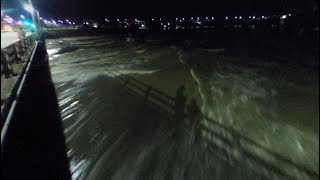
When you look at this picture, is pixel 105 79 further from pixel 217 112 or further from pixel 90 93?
pixel 217 112

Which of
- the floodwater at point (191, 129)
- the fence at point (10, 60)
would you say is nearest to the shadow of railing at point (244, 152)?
the floodwater at point (191, 129)

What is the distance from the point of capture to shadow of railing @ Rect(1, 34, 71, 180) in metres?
6.05

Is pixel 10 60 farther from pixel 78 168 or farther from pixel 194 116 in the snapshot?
pixel 194 116

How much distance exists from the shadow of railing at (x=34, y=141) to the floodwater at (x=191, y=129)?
28cm

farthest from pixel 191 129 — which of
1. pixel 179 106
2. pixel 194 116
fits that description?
pixel 179 106

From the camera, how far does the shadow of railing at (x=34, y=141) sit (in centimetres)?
605

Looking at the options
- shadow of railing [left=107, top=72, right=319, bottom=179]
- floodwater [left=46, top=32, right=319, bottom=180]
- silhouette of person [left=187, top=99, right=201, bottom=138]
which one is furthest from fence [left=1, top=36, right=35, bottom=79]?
silhouette of person [left=187, top=99, right=201, bottom=138]

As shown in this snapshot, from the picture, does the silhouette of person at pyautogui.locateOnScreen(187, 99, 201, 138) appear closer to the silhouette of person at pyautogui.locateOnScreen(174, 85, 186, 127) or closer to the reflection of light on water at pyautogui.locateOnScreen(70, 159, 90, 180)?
the silhouette of person at pyautogui.locateOnScreen(174, 85, 186, 127)

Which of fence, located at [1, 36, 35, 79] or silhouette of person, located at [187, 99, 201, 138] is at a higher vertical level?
fence, located at [1, 36, 35, 79]

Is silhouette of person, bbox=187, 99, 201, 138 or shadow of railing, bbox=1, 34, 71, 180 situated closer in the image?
shadow of railing, bbox=1, 34, 71, 180

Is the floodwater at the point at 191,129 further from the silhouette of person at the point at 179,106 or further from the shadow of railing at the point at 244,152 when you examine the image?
the silhouette of person at the point at 179,106

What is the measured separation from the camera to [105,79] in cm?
1424

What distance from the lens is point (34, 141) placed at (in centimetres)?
748

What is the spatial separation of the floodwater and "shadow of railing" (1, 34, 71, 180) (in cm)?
28
